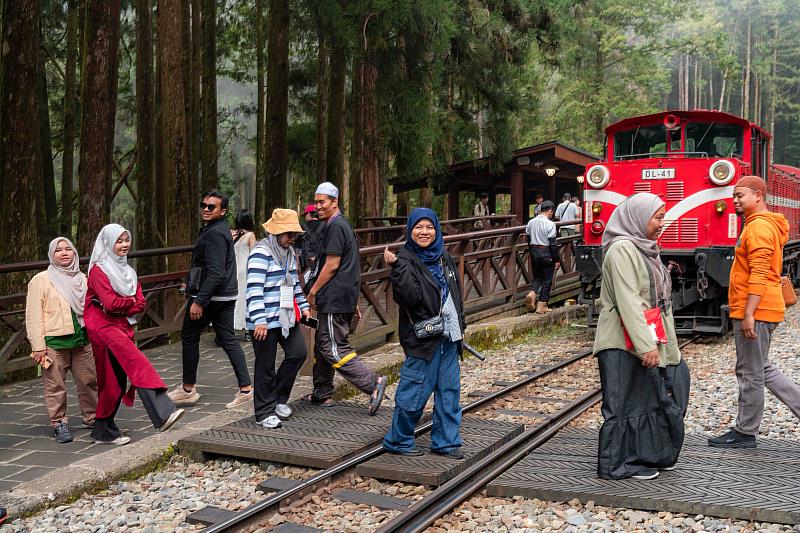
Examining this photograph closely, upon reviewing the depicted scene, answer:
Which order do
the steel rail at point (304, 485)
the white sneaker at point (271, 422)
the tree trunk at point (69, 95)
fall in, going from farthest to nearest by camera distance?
the tree trunk at point (69, 95), the white sneaker at point (271, 422), the steel rail at point (304, 485)

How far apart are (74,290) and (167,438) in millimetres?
1344

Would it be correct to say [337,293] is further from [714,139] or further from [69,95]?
[69,95]

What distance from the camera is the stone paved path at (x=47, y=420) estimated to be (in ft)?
17.7

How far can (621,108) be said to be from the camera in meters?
35.7

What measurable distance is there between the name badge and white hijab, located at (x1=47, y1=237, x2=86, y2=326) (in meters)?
1.50

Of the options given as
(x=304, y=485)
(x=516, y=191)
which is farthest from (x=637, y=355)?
(x=516, y=191)

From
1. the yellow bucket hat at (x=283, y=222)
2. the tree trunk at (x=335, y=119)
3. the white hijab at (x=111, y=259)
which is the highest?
the tree trunk at (x=335, y=119)

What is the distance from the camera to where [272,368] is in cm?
628

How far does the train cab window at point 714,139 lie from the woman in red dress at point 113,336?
859 cm

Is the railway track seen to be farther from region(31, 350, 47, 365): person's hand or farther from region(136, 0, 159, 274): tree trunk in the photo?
region(136, 0, 159, 274): tree trunk

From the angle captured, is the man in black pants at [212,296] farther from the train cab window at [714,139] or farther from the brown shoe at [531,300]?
the train cab window at [714,139]

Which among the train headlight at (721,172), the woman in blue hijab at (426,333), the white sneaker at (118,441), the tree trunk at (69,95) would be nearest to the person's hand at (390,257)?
the woman in blue hijab at (426,333)

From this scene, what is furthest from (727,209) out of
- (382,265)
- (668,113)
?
(382,265)

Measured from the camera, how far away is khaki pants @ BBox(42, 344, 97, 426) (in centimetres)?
595
